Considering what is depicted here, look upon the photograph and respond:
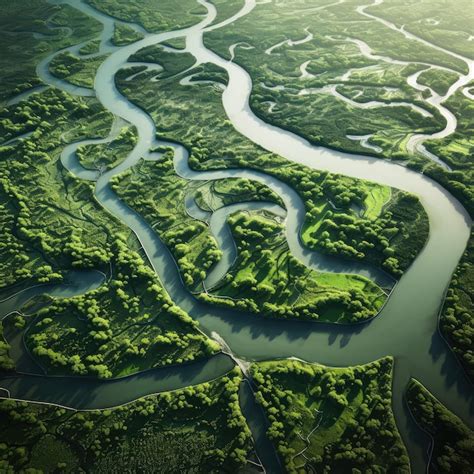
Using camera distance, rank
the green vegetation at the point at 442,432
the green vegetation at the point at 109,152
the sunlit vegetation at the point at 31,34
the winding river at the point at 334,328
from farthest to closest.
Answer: the sunlit vegetation at the point at 31,34 → the green vegetation at the point at 109,152 → the winding river at the point at 334,328 → the green vegetation at the point at 442,432

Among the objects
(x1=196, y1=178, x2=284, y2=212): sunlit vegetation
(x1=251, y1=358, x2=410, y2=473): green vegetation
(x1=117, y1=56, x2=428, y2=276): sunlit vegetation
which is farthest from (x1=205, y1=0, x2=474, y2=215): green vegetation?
(x1=251, y1=358, x2=410, y2=473): green vegetation

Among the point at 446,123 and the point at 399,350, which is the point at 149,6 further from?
the point at 399,350

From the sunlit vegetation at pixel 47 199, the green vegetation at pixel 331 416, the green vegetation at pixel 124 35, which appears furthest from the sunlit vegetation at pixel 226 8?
the green vegetation at pixel 331 416

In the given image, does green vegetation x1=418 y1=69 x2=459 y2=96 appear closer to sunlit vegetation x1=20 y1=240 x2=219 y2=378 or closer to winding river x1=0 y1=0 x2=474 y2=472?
winding river x1=0 y1=0 x2=474 y2=472

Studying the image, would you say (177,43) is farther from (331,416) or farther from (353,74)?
(331,416)

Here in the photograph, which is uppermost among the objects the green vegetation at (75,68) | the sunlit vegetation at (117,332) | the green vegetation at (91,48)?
the green vegetation at (91,48)

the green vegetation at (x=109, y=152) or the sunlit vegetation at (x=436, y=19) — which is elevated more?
the sunlit vegetation at (x=436, y=19)

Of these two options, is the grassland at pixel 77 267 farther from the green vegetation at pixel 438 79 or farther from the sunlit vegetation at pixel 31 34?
the green vegetation at pixel 438 79
